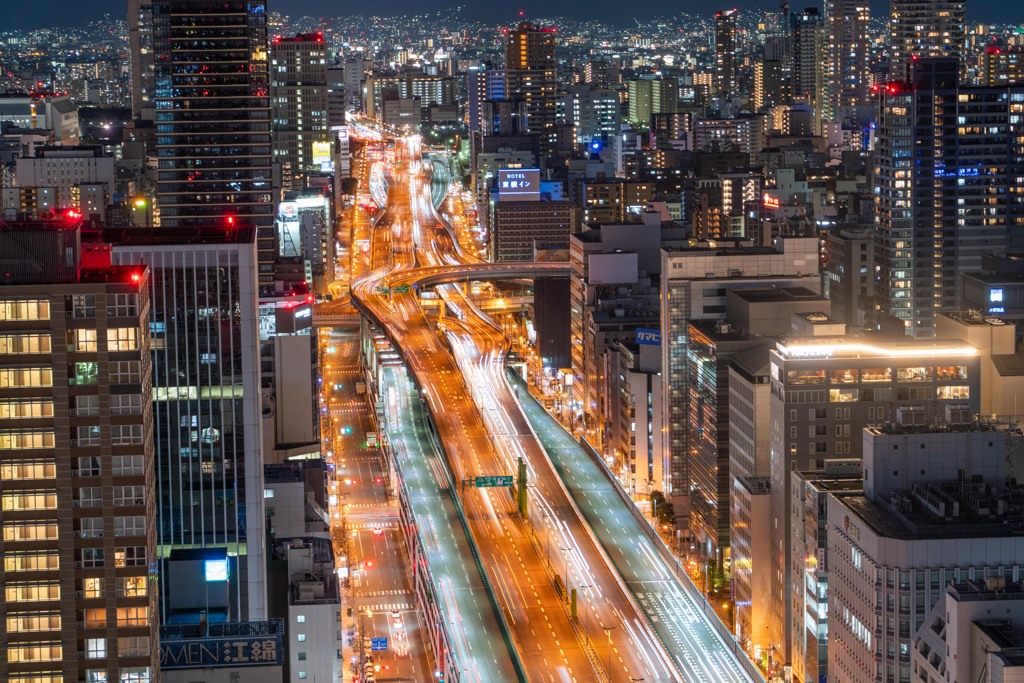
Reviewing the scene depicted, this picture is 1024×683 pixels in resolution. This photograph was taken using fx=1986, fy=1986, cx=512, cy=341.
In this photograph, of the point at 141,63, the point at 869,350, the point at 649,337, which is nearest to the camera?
the point at 869,350

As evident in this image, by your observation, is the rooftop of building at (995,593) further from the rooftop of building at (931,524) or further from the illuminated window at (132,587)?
the illuminated window at (132,587)

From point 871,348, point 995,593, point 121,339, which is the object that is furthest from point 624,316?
point 121,339

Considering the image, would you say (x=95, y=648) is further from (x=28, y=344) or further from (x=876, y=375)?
(x=876, y=375)

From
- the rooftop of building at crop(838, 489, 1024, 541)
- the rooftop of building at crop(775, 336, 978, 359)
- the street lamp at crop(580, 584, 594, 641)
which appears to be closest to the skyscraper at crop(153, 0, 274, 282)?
the street lamp at crop(580, 584, 594, 641)

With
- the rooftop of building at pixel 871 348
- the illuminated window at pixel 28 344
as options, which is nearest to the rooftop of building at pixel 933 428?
the rooftop of building at pixel 871 348

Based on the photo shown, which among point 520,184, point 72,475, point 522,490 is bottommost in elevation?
point 522,490

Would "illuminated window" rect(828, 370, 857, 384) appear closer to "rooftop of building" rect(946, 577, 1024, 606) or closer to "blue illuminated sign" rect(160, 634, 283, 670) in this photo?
"rooftop of building" rect(946, 577, 1024, 606)
